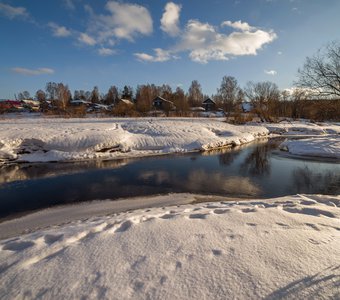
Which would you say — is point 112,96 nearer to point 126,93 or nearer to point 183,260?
point 126,93

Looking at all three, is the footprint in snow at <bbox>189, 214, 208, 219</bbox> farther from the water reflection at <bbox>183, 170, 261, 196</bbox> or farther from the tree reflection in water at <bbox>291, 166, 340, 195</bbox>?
the tree reflection in water at <bbox>291, 166, 340, 195</bbox>

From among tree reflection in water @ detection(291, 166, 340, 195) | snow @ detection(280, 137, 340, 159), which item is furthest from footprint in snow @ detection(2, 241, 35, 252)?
snow @ detection(280, 137, 340, 159)

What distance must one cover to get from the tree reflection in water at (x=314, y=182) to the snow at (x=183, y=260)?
15.3 feet

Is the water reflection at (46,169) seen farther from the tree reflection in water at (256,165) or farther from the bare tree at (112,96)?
the bare tree at (112,96)

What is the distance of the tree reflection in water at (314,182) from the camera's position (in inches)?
335

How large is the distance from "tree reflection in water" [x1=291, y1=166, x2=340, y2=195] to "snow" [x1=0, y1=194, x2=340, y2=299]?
15.3 feet

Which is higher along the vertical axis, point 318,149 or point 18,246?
point 18,246

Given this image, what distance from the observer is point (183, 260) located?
313cm

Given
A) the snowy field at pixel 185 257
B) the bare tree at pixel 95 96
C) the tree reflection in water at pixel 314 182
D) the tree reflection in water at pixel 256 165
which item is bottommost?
the tree reflection in water at pixel 256 165

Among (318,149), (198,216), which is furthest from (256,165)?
(198,216)

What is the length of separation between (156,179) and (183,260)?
23.0ft

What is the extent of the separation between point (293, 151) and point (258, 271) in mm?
16009

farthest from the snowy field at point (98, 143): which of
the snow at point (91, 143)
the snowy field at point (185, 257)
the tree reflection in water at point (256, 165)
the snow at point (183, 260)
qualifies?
the snow at point (183, 260)

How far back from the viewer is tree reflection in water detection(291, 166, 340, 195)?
335 inches
